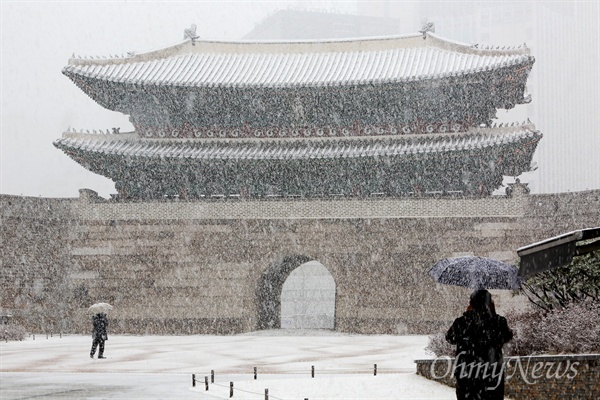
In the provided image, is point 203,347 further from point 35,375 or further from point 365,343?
point 35,375

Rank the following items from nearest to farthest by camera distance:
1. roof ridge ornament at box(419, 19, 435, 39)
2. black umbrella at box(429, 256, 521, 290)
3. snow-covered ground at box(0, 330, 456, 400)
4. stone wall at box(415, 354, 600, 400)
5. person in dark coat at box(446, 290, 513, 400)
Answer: person in dark coat at box(446, 290, 513, 400) < stone wall at box(415, 354, 600, 400) < black umbrella at box(429, 256, 521, 290) < snow-covered ground at box(0, 330, 456, 400) < roof ridge ornament at box(419, 19, 435, 39)

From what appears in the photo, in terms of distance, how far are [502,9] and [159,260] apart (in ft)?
265

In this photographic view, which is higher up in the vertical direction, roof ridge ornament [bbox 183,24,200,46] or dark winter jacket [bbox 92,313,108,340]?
roof ridge ornament [bbox 183,24,200,46]

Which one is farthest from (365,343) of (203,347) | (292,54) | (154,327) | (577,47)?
(577,47)

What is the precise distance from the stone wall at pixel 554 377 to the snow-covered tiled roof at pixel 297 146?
18.3 metres

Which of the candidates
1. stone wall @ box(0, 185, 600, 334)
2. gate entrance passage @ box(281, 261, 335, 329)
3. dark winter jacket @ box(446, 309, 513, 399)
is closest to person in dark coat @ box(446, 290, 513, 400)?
dark winter jacket @ box(446, 309, 513, 399)

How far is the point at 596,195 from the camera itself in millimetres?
28844

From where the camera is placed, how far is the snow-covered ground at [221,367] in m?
13.2

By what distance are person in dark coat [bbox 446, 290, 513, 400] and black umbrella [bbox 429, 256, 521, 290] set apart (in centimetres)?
392

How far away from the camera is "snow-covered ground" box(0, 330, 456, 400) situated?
13.2 meters

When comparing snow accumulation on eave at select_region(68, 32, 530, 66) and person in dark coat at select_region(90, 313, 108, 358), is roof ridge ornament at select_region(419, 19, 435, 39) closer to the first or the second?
snow accumulation on eave at select_region(68, 32, 530, 66)

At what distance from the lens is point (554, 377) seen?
11359 millimetres

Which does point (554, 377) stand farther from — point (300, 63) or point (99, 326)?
point (300, 63)

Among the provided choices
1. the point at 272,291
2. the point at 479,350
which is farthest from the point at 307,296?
the point at 479,350
